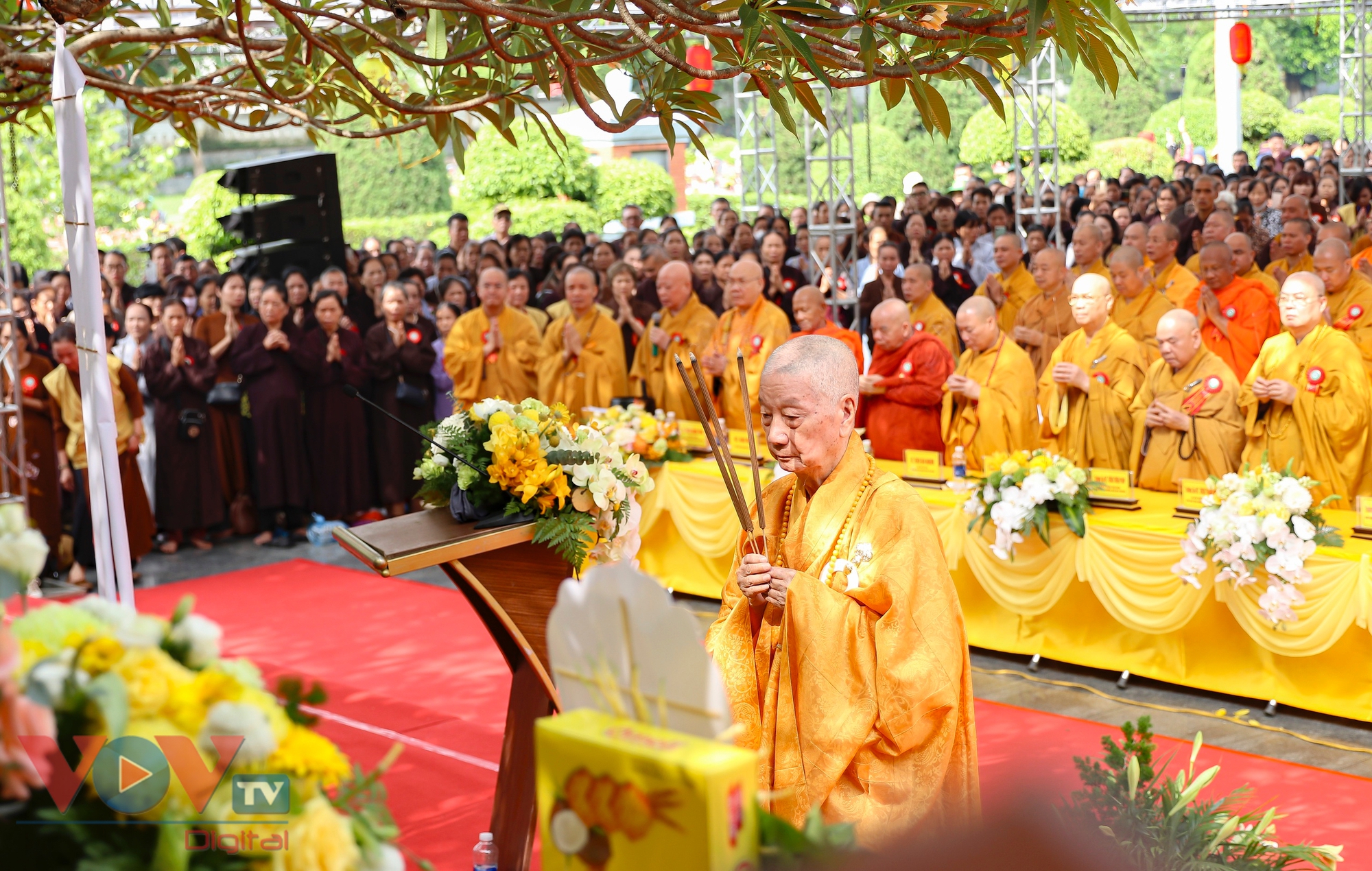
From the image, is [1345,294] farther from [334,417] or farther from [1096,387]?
[334,417]

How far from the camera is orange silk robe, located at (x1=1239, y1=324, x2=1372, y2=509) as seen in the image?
6.21 meters

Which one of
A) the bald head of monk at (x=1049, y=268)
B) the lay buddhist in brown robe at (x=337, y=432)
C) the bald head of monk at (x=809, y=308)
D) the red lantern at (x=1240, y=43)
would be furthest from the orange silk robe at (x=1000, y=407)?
the red lantern at (x=1240, y=43)

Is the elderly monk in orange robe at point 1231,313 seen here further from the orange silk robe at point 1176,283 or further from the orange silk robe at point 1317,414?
the orange silk robe at point 1317,414

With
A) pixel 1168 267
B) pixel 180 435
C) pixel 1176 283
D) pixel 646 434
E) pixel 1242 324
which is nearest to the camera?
pixel 646 434

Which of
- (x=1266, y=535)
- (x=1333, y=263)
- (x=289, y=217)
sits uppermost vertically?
(x=289, y=217)

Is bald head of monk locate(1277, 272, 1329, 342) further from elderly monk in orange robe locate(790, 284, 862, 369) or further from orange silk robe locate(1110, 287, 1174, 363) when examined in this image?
elderly monk in orange robe locate(790, 284, 862, 369)

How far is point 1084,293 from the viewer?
6930 millimetres

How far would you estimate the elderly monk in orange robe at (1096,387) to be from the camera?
689cm

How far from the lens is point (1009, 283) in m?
10.4

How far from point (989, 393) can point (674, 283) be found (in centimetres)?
282

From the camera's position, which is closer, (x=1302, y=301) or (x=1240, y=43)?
(x=1302, y=301)

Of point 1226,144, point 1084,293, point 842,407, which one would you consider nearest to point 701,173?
point 1226,144

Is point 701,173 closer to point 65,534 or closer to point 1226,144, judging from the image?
point 1226,144

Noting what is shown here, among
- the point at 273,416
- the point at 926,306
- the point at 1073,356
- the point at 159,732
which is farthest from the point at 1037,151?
the point at 159,732
